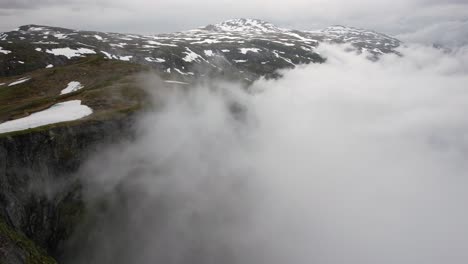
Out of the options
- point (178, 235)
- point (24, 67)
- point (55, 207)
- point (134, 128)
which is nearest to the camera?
point (55, 207)

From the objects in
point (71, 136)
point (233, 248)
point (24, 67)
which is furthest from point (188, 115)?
point (24, 67)

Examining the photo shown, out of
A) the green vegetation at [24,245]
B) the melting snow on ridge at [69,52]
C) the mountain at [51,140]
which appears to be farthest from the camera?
the melting snow on ridge at [69,52]

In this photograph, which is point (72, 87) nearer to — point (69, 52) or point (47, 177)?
point (47, 177)

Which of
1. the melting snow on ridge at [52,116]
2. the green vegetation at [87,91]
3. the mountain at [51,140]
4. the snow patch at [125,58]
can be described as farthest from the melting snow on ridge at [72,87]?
the snow patch at [125,58]

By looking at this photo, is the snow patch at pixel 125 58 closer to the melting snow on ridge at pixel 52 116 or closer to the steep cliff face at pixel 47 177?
the melting snow on ridge at pixel 52 116

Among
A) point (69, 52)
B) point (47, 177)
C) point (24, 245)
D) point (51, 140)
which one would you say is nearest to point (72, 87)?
point (51, 140)

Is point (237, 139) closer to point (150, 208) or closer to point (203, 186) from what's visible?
point (203, 186)
